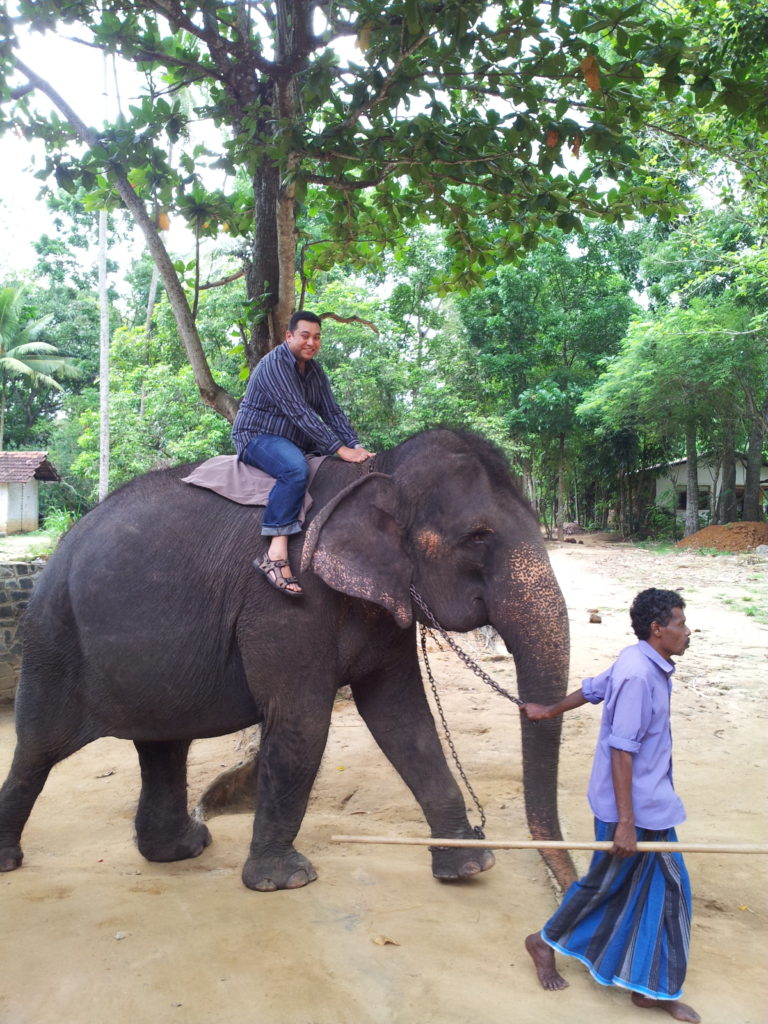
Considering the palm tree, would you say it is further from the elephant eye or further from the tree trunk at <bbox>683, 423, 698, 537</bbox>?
the elephant eye

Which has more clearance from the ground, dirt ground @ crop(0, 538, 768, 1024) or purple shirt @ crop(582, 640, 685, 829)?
purple shirt @ crop(582, 640, 685, 829)

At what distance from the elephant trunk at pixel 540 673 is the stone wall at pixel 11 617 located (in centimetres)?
662

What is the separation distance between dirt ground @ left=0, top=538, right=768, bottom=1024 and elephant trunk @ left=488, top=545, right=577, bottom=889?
493 millimetres

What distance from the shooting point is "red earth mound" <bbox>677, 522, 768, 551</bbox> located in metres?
22.9

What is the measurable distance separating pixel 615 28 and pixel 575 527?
32257 mm

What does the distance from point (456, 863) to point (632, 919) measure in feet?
4.07

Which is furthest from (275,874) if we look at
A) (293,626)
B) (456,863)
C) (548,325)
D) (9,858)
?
(548,325)

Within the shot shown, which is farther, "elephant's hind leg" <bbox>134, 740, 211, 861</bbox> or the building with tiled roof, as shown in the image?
the building with tiled roof

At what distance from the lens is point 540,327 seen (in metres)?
27.5

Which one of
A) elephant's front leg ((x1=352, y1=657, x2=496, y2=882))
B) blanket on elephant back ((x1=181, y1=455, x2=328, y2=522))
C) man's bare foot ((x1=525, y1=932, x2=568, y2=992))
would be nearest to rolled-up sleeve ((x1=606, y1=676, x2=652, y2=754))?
man's bare foot ((x1=525, y1=932, x2=568, y2=992))

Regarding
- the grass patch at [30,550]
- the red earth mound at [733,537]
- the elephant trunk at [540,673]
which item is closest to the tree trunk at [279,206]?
the elephant trunk at [540,673]

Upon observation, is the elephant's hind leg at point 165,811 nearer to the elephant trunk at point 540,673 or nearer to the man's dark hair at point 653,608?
the elephant trunk at point 540,673

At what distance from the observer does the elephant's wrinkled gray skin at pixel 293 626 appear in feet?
12.4

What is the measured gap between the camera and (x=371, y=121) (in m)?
5.18
